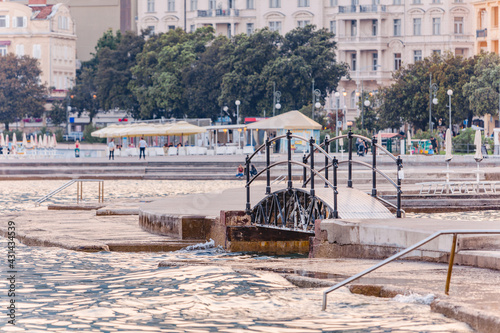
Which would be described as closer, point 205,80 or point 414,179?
point 414,179

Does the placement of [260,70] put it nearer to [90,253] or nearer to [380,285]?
[90,253]

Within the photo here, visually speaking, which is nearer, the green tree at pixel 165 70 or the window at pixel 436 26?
the green tree at pixel 165 70

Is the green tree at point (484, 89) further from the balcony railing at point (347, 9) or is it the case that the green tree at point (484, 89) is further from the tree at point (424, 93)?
the balcony railing at point (347, 9)

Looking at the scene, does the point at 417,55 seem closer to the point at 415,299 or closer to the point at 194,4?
the point at 194,4

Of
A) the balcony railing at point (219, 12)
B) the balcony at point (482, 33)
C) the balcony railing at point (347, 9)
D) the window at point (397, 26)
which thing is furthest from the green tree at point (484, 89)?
the balcony railing at point (219, 12)

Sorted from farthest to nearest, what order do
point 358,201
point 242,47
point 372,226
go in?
point 242,47, point 358,201, point 372,226

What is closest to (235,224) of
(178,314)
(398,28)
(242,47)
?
(178,314)

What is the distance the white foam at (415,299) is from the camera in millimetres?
14414

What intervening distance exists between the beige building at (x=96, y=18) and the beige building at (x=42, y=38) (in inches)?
76.5

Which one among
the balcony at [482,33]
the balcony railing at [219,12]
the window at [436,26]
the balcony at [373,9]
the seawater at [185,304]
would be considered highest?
the balcony railing at [219,12]

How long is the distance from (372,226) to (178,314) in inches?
182

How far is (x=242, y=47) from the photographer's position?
278 ft

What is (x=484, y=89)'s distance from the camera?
7638cm

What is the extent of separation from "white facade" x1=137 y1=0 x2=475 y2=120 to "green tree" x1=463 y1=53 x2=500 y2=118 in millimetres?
25206
